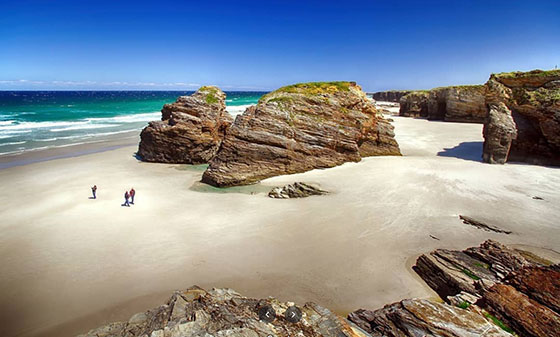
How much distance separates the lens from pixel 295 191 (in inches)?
674

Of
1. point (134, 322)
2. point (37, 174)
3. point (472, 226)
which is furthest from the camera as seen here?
point (37, 174)

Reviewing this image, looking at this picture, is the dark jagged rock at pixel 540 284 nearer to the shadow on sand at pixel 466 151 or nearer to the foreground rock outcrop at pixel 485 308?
the foreground rock outcrop at pixel 485 308

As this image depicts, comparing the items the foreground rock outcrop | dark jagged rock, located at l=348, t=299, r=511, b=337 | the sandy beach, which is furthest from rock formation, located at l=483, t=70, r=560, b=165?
dark jagged rock, located at l=348, t=299, r=511, b=337

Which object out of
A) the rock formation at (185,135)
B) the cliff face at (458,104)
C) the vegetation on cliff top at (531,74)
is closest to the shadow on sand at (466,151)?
the vegetation on cliff top at (531,74)

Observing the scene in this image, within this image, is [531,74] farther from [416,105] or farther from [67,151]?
[67,151]

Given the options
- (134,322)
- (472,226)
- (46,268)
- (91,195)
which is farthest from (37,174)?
(472,226)

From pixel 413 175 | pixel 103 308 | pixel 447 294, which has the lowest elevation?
pixel 103 308

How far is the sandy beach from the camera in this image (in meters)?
9.66

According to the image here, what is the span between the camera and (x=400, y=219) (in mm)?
13797

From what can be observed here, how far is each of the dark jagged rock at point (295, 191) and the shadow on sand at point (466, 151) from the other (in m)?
13.6

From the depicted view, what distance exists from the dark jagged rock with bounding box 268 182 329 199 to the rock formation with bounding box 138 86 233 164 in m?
11.0

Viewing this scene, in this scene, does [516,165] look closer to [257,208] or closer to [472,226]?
[472,226]

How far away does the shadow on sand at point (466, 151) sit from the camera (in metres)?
23.5

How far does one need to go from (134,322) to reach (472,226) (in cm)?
1299
